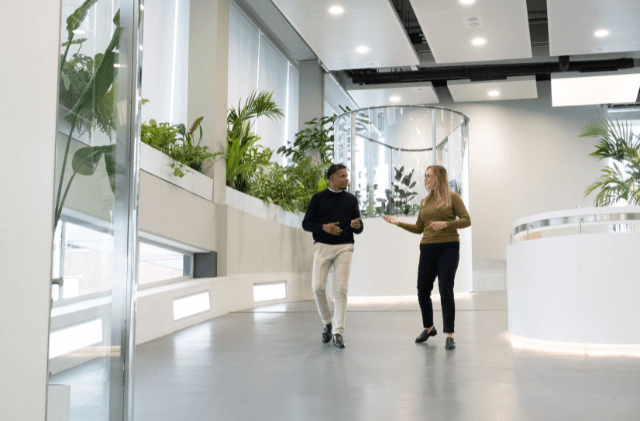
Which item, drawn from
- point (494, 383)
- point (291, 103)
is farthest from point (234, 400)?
point (291, 103)

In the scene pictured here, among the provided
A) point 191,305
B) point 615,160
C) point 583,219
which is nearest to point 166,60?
point 191,305

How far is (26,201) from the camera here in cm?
93

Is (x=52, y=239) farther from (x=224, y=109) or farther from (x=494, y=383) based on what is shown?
(x=224, y=109)

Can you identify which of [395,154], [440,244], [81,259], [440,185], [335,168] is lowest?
[81,259]

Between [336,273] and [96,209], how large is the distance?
154 inches

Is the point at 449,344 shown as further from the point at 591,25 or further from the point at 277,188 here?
the point at 591,25

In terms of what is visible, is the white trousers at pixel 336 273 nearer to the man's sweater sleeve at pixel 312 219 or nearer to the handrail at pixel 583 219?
the man's sweater sleeve at pixel 312 219

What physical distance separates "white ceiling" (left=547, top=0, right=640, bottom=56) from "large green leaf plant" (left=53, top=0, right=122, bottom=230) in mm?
8297

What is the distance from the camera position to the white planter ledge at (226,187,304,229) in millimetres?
8564

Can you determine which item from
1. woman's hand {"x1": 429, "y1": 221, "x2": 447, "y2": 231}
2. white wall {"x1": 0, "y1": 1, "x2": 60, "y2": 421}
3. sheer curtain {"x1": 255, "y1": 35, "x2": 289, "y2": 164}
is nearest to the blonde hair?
woman's hand {"x1": 429, "y1": 221, "x2": 447, "y2": 231}

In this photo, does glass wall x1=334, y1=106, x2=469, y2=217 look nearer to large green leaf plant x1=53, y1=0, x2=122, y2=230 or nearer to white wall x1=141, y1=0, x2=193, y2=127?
white wall x1=141, y1=0, x2=193, y2=127

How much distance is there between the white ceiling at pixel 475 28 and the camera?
855 cm

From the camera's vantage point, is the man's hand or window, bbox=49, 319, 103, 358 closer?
window, bbox=49, 319, 103, 358

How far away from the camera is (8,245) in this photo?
896 millimetres
